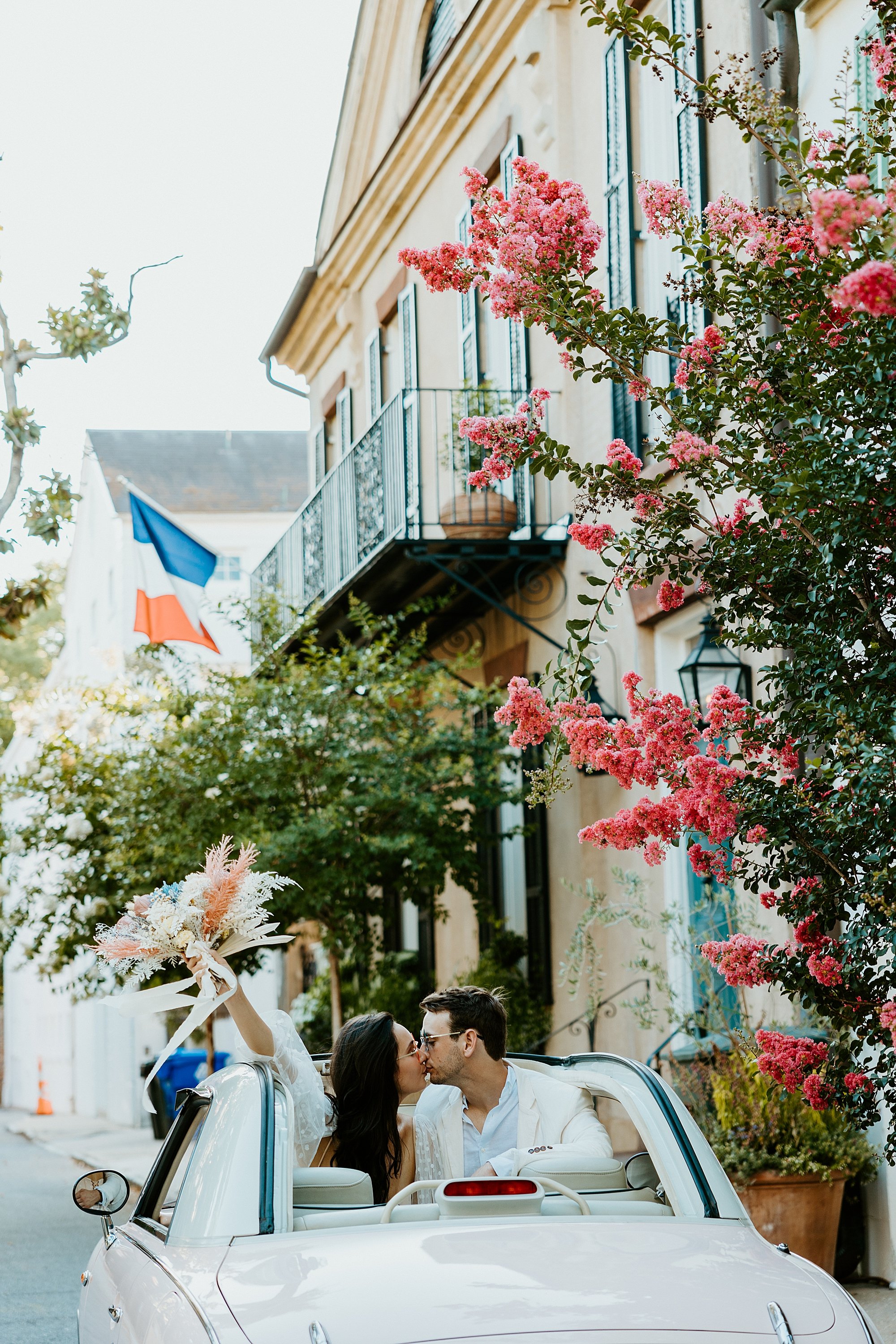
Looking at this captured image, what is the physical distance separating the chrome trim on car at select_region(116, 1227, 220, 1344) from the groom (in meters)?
1.34

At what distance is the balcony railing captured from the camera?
12.0m

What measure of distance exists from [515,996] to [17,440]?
5.62 m

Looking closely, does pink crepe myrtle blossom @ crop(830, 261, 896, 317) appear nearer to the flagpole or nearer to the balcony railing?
the balcony railing

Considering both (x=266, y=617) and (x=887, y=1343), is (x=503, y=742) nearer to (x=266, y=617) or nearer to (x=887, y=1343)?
(x=266, y=617)

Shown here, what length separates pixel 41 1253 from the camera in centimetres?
1123

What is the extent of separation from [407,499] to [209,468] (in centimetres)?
2662

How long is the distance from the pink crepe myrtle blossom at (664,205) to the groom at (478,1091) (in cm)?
260

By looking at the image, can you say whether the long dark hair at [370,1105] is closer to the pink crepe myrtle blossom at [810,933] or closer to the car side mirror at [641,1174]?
the car side mirror at [641,1174]

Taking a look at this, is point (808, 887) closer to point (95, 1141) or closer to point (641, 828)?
point (641, 828)

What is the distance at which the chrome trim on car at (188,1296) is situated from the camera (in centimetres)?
275

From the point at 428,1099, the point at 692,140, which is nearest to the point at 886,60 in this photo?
the point at 428,1099

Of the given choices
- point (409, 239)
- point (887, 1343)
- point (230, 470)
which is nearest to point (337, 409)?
point (409, 239)

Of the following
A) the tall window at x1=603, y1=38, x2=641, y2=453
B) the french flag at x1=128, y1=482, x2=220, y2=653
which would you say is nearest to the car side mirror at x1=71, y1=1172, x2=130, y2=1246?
the tall window at x1=603, y1=38, x2=641, y2=453

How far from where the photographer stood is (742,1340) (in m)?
2.77
